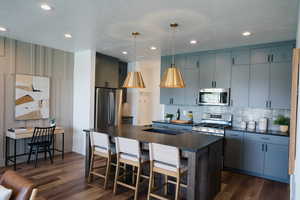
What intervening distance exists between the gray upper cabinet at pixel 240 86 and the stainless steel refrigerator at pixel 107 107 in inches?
125

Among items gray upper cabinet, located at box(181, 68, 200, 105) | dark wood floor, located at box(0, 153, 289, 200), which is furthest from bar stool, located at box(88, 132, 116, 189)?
gray upper cabinet, located at box(181, 68, 200, 105)

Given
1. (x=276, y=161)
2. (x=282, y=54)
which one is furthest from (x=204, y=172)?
(x=282, y=54)

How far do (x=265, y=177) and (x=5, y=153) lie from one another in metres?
5.47

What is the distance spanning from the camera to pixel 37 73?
4617 mm

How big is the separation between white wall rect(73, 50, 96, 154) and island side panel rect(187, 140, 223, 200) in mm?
3308

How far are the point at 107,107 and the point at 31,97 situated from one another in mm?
1865

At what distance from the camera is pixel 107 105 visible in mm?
5402

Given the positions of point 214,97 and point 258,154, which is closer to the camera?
point 258,154

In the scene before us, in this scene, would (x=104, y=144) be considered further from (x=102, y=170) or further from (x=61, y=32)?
(x=61, y=32)

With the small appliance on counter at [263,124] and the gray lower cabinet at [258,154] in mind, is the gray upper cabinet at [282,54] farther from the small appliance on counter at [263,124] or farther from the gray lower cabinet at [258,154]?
the gray lower cabinet at [258,154]

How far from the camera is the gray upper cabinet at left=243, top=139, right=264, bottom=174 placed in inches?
148

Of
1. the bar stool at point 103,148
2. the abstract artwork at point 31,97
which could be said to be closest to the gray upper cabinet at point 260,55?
the bar stool at point 103,148

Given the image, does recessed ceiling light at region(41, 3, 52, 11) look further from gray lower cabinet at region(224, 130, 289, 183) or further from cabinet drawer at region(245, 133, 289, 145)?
cabinet drawer at region(245, 133, 289, 145)

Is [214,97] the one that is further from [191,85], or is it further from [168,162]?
[168,162]
